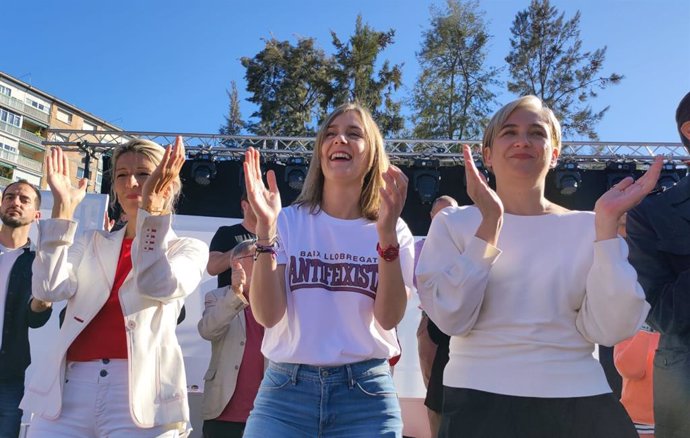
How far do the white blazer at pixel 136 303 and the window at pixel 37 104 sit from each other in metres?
61.4

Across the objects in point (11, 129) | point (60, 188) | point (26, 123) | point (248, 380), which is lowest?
point (248, 380)

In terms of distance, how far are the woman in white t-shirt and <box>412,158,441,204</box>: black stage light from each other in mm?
6491

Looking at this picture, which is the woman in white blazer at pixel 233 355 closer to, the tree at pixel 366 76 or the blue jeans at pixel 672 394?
the blue jeans at pixel 672 394

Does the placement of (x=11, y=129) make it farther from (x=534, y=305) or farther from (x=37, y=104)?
(x=534, y=305)

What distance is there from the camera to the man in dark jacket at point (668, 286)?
1.64 m

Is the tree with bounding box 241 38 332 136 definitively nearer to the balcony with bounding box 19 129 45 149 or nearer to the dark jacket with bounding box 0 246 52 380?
the dark jacket with bounding box 0 246 52 380

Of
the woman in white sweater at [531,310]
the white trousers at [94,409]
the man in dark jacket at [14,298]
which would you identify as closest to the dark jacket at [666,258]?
the woman in white sweater at [531,310]

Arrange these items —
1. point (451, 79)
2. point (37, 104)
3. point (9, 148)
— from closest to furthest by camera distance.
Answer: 1. point (451, 79)
2. point (9, 148)
3. point (37, 104)

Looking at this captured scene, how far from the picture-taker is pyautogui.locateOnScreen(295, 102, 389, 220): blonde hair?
6.97ft

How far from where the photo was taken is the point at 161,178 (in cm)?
212

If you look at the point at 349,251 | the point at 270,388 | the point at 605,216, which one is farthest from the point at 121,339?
the point at 605,216

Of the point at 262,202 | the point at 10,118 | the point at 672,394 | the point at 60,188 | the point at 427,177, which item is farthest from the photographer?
the point at 10,118

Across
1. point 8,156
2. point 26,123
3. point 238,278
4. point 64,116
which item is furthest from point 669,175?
point 64,116

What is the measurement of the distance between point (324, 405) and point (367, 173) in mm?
876
